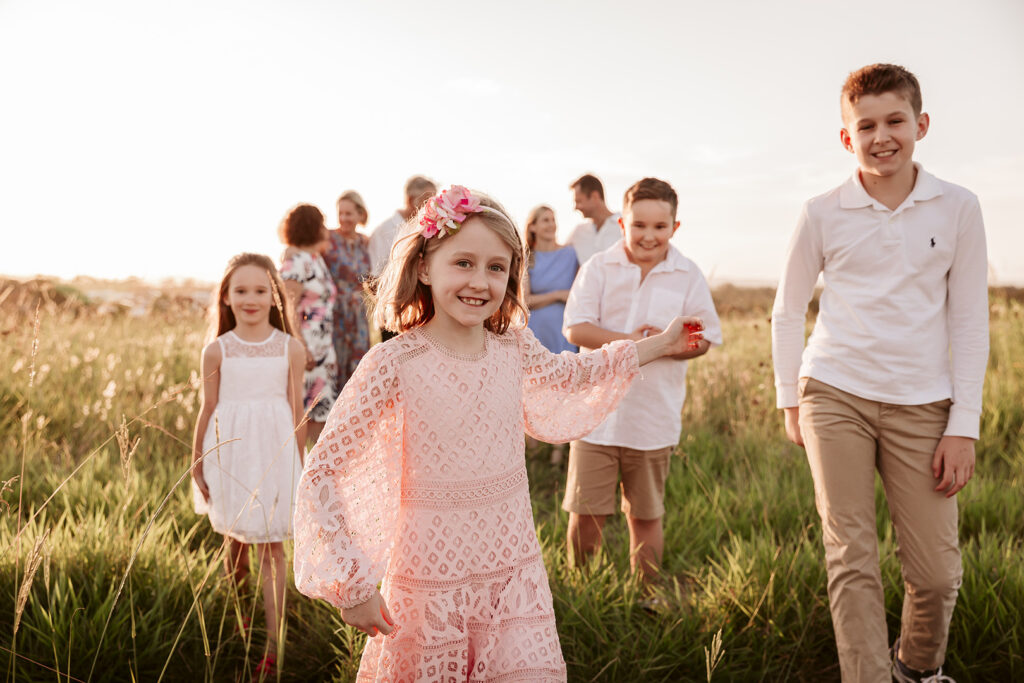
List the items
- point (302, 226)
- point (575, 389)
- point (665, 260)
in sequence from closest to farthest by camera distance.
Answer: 1. point (575, 389)
2. point (665, 260)
3. point (302, 226)

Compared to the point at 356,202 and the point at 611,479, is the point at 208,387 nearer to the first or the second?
the point at 611,479

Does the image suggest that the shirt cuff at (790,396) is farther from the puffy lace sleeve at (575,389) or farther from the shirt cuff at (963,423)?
the puffy lace sleeve at (575,389)

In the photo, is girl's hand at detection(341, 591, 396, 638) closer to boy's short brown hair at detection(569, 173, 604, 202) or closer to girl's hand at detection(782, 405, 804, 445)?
girl's hand at detection(782, 405, 804, 445)

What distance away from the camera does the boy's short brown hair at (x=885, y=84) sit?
2.54 metres

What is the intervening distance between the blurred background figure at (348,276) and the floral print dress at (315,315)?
0.49 metres

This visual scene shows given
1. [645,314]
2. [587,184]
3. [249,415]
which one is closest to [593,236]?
[587,184]

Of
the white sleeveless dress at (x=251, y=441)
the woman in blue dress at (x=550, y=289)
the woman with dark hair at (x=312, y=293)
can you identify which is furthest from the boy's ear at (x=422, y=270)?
the woman in blue dress at (x=550, y=289)

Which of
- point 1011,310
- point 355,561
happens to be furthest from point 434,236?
point 1011,310

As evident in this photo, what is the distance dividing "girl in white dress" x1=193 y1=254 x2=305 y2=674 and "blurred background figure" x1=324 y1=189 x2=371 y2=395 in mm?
2762

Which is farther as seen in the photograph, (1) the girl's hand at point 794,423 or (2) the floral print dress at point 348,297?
(2) the floral print dress at point 348,297

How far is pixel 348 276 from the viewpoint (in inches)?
251

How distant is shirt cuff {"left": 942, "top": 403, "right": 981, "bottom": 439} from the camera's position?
2.55 metres

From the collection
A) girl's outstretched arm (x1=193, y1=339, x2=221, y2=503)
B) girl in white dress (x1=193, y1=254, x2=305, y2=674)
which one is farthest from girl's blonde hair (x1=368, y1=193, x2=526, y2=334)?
girl's outstretched arm (x1=193, y1=339, x2=221, y2=503)

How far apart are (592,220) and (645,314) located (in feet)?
10.0
